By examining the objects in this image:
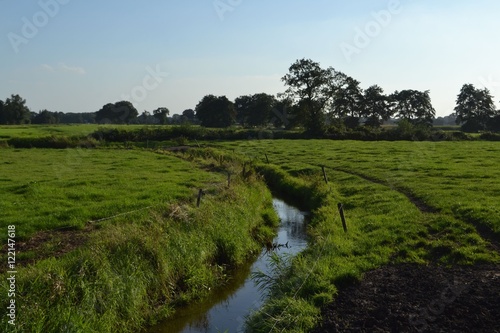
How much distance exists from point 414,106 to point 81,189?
112m

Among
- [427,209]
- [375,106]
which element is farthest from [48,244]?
[375,106]

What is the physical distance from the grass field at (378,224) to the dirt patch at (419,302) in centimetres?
54

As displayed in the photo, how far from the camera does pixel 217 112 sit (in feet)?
391

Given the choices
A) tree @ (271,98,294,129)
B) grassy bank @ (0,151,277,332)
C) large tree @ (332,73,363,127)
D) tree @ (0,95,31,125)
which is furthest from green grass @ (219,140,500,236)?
tree @ (0,95,31,125)

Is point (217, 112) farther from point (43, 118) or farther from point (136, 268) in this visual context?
point (136, 268)

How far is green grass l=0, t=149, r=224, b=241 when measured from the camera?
59.2ft

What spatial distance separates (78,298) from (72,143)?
53.3 m

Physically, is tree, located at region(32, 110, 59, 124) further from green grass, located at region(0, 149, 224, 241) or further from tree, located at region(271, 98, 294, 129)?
green grass, located at region(0, 149, 224, 241)

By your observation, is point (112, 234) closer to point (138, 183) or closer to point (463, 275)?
point (463, 275)

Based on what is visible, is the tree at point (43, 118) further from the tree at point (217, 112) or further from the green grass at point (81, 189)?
the green grass at point (81, 189)

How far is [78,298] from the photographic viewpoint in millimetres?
10352

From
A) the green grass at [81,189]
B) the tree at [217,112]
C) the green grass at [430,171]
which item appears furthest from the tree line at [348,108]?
the green grass at [81,189]

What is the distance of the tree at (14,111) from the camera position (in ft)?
384

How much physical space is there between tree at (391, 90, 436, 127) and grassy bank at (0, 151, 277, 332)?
10910 cm
